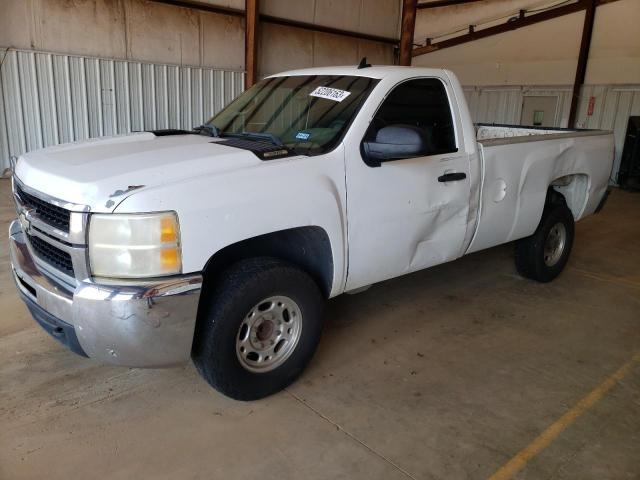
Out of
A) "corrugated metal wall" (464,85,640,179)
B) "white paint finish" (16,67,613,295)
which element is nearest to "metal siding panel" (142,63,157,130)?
"white paint finish" (16,67,613,295)

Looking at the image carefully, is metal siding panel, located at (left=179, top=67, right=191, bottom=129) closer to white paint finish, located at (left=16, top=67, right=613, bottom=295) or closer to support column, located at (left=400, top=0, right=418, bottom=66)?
support column, located at (left=400, top=0, right=418, bottom=66)

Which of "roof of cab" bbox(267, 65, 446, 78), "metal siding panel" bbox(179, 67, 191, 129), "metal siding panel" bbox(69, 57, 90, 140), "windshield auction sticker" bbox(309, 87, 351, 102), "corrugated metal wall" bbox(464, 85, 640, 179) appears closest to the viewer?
"windshield auction sticker" bbox(309, 87, 351, 102)

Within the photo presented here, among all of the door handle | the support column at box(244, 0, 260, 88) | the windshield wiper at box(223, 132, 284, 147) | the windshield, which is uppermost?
the support column at box(244, 0, 260, 88)

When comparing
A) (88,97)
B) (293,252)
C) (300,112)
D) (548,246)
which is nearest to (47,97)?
(88,97)

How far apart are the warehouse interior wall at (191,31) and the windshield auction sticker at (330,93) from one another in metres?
8.30

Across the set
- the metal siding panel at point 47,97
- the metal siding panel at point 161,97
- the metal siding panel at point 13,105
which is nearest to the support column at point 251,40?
the metal siding panel at point 161,97

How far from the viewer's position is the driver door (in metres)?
3.13

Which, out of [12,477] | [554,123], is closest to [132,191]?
[12,477]

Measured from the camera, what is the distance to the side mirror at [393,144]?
3.07 metres

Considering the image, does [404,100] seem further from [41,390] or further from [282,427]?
[41,390]

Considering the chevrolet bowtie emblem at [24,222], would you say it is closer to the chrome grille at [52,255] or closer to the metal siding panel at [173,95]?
the chrome grille at [52,255]

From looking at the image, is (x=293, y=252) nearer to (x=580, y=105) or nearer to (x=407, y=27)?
(x=407, y=27)

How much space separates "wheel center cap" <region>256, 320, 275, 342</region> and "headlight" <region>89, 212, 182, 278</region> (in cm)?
72

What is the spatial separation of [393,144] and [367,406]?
60.7 inches
